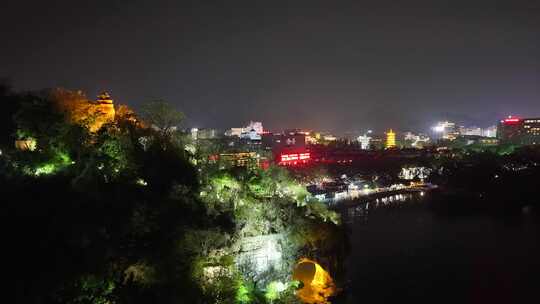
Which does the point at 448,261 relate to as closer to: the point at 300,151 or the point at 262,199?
the point at 262,199

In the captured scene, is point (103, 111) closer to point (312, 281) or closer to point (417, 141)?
point (312, 281)

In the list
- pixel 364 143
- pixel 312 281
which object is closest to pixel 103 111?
pixel 312 281

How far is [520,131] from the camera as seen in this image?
74.2 m

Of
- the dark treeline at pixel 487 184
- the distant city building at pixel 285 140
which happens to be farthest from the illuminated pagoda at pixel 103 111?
the distant city building at pixel 285 140

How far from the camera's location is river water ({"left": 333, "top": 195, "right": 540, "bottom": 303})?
1504 centimetres

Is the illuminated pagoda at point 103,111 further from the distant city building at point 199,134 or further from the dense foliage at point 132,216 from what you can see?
the distant city building at point 199,134

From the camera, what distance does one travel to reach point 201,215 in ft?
38.4

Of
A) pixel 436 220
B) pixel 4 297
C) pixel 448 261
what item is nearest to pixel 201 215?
pixel 4 297

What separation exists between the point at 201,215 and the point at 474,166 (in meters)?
31.9

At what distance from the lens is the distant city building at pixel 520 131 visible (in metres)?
71.0

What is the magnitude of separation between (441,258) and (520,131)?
6445 centimetres

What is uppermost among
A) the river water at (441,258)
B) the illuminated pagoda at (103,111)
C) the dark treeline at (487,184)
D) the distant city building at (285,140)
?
the distant city building at (285,140)

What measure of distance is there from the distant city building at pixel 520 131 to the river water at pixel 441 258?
50.2 m

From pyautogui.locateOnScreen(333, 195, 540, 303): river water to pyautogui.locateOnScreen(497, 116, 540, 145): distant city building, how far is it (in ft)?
165
